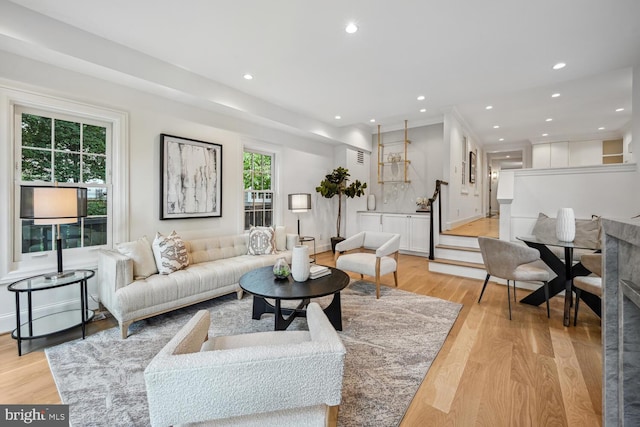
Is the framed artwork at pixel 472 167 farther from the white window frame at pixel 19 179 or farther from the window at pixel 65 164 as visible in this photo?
the window at pixel 65 164

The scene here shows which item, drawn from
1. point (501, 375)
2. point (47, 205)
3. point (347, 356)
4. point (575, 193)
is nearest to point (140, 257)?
point (47, 205)

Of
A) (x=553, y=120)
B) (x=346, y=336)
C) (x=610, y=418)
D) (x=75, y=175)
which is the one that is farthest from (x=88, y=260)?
(x=553, y=120)

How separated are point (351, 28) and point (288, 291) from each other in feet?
8.31

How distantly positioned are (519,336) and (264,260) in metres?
2.85

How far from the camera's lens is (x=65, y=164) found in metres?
2.92

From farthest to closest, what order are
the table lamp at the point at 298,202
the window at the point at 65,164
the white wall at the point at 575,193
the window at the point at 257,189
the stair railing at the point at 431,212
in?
the stair railing at the point at 431,212
the table lamp at the point at 298,202
the window at the point at 257,189
the white wall at the point at 575,193
the window at the point at 65,164

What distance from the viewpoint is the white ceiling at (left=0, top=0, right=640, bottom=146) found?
93.7 inches

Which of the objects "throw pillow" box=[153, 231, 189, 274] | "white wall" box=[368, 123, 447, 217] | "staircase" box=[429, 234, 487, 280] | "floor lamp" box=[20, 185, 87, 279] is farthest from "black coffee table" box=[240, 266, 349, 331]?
"white wall" box=[368, 123, 447, 217]

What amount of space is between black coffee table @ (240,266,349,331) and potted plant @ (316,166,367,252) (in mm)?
3117

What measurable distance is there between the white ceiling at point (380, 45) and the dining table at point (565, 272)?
2116mm

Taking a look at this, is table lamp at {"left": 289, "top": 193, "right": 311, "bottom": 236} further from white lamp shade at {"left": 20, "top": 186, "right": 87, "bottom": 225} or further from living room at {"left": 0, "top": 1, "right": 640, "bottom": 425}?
white lamp shade at {"left": 20, "top": 186, "right": 87, "bottom": 225}

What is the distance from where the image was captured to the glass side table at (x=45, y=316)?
219 cm

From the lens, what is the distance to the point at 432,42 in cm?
290

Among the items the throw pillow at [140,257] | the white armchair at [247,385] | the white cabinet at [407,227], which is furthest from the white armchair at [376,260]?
the white armchair at [247,385]
